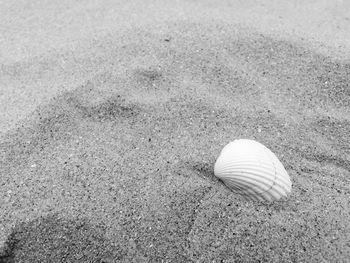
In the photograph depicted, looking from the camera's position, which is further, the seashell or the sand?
the seashell

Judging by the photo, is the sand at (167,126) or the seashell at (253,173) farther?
the seashell at (253,173)

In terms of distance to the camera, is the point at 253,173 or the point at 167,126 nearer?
the point at 253,173

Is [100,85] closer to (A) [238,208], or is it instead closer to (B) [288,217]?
(A) [238,208]

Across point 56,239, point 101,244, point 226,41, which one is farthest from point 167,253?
point 226,41
